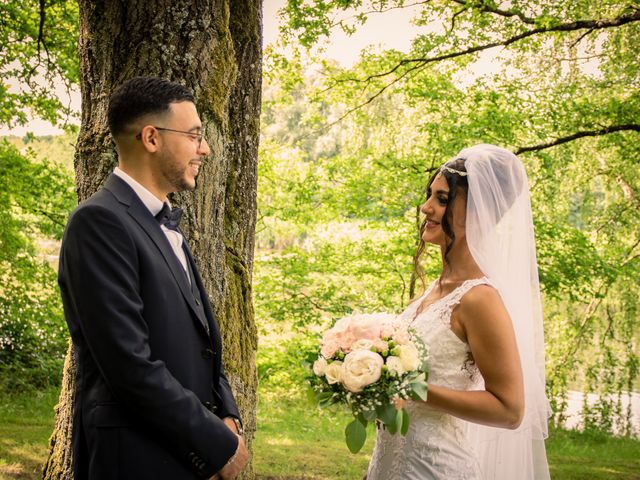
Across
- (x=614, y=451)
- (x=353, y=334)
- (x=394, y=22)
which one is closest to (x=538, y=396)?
(x=353, y=334)

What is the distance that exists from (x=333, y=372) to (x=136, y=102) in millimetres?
1284

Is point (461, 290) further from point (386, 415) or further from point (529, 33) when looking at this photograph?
point (529, 33)

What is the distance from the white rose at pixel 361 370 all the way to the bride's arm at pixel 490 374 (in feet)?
1.36

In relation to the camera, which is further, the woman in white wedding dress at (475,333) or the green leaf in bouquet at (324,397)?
the woman in white wedding dress at (475,333)

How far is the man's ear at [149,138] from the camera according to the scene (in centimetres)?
233

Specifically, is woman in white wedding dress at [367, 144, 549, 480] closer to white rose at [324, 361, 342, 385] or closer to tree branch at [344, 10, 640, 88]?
Result: white rose at [324, 361, 342, 385]

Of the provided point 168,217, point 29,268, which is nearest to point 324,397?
point 168,217

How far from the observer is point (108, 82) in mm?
3176

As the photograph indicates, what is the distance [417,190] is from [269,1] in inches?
204

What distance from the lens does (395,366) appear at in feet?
7.85

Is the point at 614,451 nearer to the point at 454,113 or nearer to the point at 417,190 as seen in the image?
the point at 417,190

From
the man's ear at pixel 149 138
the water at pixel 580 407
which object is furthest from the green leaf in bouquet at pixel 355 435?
the water at pixel 580 407

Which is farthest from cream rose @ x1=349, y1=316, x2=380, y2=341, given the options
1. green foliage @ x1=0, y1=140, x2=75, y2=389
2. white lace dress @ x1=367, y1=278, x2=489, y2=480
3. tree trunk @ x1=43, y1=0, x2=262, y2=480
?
green foliage @ x1=0, y1=140, x2=75, y2=389

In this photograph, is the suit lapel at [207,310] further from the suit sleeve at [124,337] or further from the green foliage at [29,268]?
the green foliage at [29,268]
